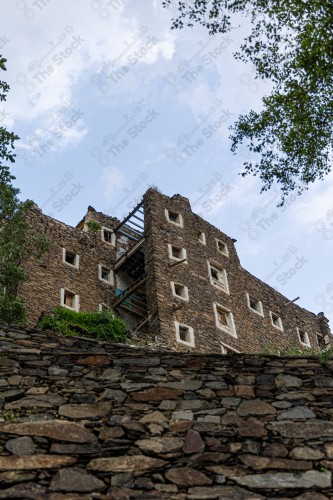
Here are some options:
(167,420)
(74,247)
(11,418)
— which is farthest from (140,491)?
(74,247)

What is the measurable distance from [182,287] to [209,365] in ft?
71.0

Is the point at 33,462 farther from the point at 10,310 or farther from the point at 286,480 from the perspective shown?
the point at 10,310

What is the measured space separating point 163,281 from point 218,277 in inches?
194

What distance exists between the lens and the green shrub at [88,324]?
24.0 meters

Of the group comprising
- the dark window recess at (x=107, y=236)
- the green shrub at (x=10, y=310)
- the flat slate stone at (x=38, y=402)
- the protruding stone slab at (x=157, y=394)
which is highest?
the dark window recess at (x=107, y=236)

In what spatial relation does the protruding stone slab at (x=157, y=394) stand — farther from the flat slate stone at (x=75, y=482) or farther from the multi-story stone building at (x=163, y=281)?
the multi-story stone building at (x=163, y=281)

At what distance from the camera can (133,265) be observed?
3375 cm

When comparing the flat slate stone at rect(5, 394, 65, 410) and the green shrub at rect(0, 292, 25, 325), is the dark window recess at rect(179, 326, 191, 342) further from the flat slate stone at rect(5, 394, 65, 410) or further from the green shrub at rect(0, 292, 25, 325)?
the flat slate stone at rect(5, 394, 65, 410)

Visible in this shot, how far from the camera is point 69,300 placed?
29.4 metres

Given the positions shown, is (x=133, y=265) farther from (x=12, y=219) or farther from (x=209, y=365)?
(x=209, y=365)

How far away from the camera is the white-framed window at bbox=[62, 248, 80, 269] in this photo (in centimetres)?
3114

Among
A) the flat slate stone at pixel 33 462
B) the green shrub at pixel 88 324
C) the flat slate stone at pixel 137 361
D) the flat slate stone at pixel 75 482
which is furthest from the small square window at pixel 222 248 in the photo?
the flat slate stone at pixel 75 482

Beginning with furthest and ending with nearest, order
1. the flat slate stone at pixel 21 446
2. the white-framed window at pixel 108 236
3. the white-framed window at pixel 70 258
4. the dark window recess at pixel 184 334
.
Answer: the white-framed window at pixel 108 236, the white-framed window at pixel 70 258, the dark window recess at pixel 184 334, the flat slate stone at pixel 21 446

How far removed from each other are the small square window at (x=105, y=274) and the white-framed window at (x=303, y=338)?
12.1 metres
